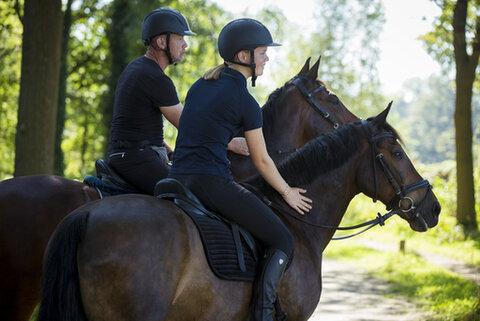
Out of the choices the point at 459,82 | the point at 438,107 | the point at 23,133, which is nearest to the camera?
the point at 23,133

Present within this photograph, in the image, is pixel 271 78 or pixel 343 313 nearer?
pixel 343 313

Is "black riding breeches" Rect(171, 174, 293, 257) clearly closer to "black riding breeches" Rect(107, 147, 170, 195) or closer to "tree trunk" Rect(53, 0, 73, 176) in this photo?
"black riding breeches" Rect(107, 147, 170, 195)

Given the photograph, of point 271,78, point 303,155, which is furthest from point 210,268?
point 271,78

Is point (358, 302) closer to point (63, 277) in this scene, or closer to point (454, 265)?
point (454, 265)

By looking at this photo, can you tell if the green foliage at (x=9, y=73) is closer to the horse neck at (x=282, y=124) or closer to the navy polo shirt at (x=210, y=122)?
the horse neck at (x=282, y=124)

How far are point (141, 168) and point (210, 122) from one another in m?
1.21

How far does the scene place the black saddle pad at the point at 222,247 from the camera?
3.14 m

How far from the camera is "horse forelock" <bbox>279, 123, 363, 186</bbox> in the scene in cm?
402

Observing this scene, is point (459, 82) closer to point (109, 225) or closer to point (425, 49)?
point (425, 49)

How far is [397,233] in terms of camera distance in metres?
16.4

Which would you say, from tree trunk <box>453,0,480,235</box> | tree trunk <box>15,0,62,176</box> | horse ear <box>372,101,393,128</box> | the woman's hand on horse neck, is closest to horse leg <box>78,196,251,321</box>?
the woman's hand on horse neck

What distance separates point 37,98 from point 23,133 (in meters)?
0.57

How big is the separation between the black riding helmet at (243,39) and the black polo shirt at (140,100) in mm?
908

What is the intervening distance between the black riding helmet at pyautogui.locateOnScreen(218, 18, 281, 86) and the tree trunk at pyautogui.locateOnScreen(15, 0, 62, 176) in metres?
4.86
